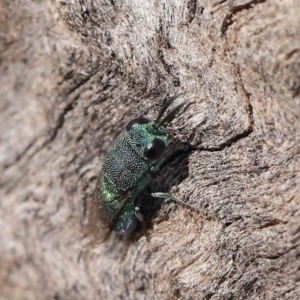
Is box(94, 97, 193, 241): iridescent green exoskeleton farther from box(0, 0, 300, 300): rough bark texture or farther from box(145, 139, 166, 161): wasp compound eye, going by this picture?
box(0, 0, 300, 300): rough bark texture

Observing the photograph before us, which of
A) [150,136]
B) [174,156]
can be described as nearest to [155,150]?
[150,136]

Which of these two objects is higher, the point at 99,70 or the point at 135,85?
A: the point at 99,70

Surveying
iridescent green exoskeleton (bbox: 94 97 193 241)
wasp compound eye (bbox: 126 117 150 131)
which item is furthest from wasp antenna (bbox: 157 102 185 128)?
wasp compound eye (bbox: 126 117 150 131)

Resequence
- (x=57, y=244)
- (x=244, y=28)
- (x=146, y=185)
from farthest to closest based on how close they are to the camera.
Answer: (x=146, y=185) < (x=57, y=244) < (x=244, y=28)

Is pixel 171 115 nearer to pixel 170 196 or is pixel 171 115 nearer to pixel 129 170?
pixel 170 196

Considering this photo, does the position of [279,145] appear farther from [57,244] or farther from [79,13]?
[79,13]

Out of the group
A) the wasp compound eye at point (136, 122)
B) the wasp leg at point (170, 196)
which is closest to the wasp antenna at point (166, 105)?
the wasp compound eye at point (136, 122)

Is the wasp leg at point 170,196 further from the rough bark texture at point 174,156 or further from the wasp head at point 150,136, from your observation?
the wasp head at point 150,136

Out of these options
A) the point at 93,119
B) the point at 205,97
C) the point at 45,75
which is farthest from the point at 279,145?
the point at 45,75
